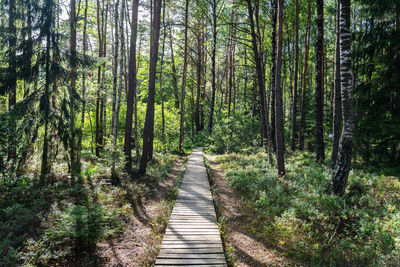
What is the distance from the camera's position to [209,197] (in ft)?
25.7

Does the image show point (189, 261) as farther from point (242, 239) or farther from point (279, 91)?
point (279, 91)

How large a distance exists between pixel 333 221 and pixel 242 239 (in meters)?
2.25

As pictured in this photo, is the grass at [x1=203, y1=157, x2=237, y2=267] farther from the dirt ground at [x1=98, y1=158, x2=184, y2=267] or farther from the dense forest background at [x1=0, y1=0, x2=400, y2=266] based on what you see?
the dirt ground at [x1=98, y1=158, x2=184, y2=267]

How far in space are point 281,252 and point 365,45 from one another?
10223 mm

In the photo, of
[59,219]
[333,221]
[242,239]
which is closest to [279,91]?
[333,221]

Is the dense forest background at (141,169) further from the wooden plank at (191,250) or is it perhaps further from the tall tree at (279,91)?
the wooden plank at (191,250)

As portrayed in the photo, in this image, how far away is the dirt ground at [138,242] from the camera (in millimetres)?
4418

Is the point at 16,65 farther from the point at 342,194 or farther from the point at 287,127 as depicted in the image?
the point at 287,127

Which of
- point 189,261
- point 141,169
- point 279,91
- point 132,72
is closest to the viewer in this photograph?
point 189,261

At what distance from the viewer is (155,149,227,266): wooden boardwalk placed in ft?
13.7

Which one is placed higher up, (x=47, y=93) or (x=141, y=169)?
(x=47, y=93)

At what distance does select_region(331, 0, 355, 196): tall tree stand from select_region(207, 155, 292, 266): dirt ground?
2723mm

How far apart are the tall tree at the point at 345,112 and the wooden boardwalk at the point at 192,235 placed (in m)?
3.77

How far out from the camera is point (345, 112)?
582 centimetres
